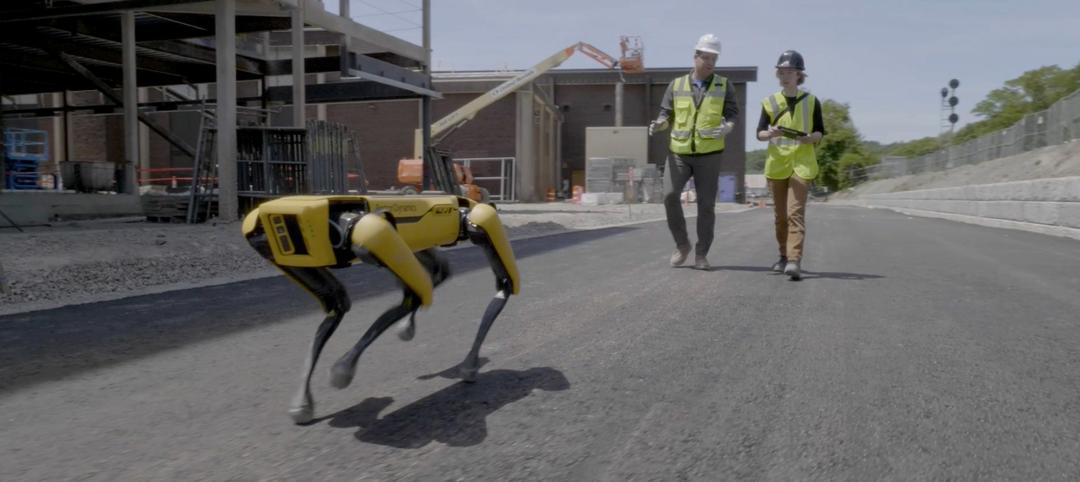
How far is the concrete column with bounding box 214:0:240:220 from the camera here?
13328mm

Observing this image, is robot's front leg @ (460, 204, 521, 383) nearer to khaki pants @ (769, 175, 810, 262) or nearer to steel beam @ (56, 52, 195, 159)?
khaki pants @ (769, 175, 810, 262)

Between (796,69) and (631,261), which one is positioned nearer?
(796,69)

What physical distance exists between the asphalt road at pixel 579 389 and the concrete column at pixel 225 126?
7929 millimetres

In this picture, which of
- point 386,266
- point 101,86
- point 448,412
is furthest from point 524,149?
point 386,266

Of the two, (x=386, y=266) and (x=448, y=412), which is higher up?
(x=386, y=266)

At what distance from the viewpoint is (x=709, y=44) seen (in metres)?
6.77

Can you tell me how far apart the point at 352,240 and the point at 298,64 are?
47.1 ft

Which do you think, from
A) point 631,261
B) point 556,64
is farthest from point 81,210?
point 556,64

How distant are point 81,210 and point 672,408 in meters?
14.6

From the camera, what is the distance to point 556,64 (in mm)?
37250

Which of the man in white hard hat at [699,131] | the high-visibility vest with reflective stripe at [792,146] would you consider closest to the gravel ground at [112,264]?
the man in white hard hat at [699,131]

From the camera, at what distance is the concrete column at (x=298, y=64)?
15.5 meters

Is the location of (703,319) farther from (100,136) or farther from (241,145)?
(100,136)

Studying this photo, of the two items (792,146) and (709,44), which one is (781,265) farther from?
(709,44)
